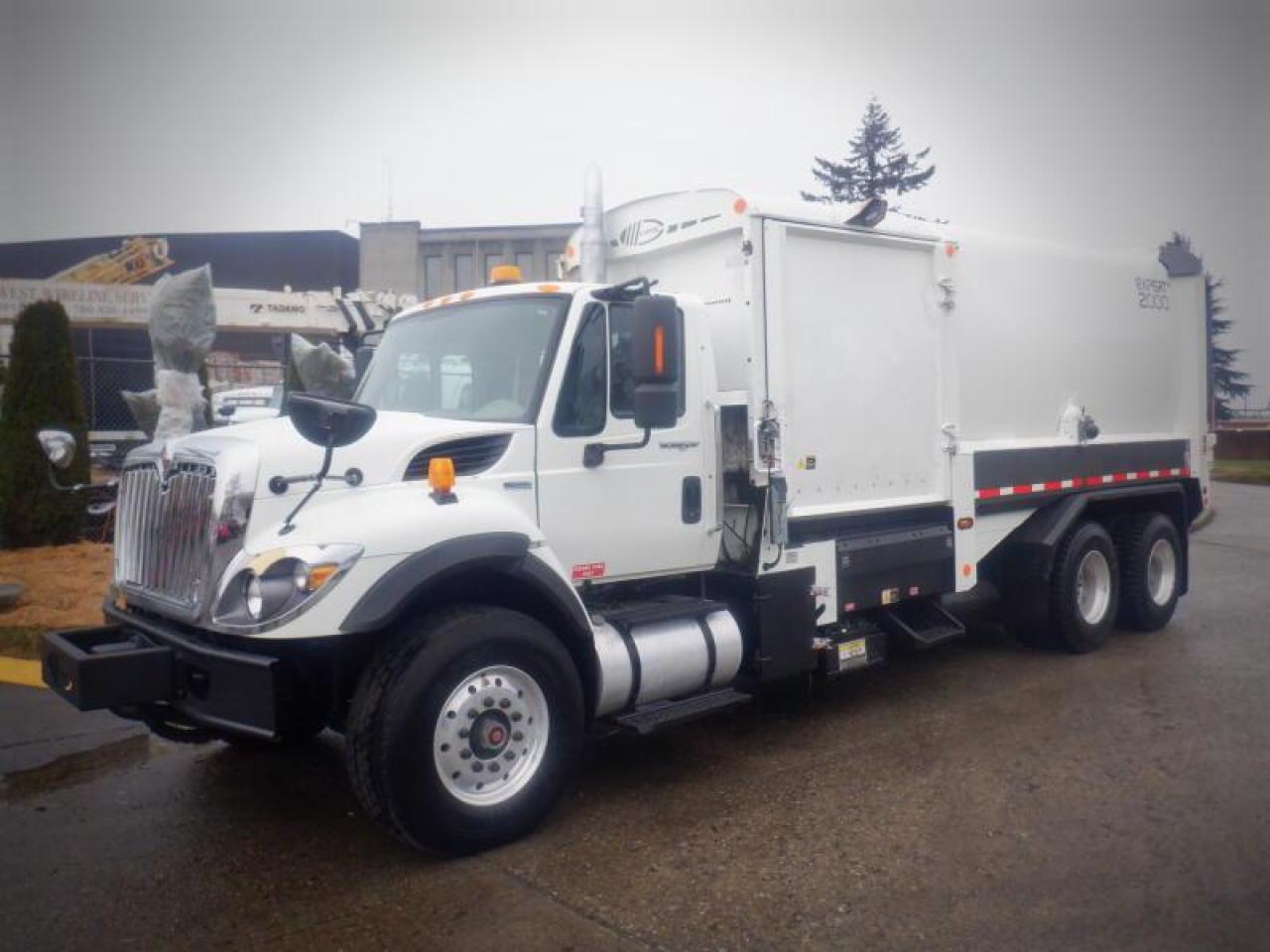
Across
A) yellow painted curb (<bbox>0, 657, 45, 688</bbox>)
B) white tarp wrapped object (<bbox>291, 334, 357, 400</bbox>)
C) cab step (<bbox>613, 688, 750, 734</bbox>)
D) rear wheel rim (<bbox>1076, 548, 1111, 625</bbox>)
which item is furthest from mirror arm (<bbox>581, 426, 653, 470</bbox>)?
rear wheel rim (<bbox>1076, 548, 1111, 625</bbox>)

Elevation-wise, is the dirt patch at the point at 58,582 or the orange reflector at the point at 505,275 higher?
the orange reflector at the point at 505,275

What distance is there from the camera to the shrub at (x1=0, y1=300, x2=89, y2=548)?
10562 millimetres

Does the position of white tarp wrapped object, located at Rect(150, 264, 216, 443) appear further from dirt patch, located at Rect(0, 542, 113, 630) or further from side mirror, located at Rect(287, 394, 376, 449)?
side mirror, located at Rect(287, 394, 376, 449)

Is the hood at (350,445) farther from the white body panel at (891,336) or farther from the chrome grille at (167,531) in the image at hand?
the white body panel at (891,336)

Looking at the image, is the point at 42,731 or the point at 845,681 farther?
the point at 845,681

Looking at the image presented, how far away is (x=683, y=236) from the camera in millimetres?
5891

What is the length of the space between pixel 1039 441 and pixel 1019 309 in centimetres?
99

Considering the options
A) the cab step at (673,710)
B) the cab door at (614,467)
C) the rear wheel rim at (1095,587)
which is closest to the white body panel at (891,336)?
the cab door at (614,467)

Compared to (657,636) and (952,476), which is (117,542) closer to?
(657,636)

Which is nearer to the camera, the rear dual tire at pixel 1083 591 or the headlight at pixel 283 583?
the headlight at pixel 283 583

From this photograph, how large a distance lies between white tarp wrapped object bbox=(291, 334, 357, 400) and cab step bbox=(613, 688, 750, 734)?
9.62 feet

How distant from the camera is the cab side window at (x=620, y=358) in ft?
16.4

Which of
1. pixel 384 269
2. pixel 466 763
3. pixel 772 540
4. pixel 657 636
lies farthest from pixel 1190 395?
pixel 384 269

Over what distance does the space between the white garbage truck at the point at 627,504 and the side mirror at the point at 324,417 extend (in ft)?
0.06
